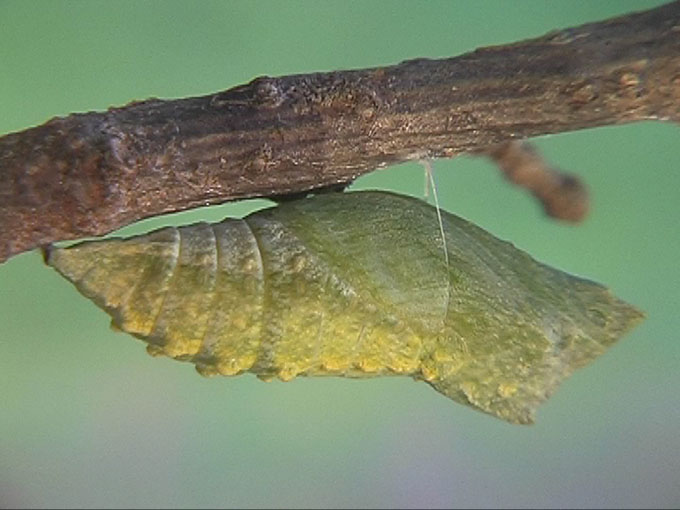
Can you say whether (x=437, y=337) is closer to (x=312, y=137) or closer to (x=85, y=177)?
(x=312, y=137)

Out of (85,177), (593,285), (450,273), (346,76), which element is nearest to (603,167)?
(593,285)

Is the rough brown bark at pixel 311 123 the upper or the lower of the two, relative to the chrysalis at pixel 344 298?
upper

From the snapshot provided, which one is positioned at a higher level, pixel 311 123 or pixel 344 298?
pixel 311 123

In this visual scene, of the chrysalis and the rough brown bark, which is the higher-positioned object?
the rough brown bark
